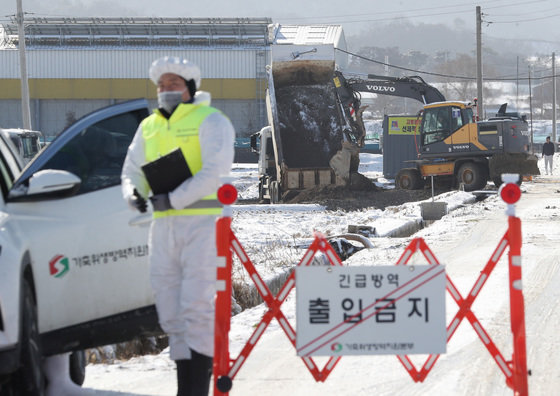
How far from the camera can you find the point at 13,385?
5.35 metres

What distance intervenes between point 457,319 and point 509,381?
429mm

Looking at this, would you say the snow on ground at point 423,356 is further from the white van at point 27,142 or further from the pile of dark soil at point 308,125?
the pile of dark soil at point 308,125

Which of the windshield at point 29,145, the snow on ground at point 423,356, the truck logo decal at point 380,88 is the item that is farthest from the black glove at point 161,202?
the truck logo decal at point 380,88

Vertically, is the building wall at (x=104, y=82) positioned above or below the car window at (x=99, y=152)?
above

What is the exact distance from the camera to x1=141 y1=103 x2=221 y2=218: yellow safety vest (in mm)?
5184

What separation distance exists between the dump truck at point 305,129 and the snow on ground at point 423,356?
33.4 feet

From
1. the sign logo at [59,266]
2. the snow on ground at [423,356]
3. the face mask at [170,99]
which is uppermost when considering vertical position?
the face mask at [170,99]

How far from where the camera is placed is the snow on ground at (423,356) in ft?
20.0

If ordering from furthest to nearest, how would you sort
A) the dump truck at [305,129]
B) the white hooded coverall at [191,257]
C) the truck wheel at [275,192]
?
1. the truck wheel at [275,192]
2. the dump truck at [305,129]
3. the white hooded coverall at [191,257]

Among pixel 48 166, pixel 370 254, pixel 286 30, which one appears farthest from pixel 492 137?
pixel 286 30

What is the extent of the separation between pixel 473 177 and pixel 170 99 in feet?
87.6

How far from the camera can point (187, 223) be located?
16.9 feet

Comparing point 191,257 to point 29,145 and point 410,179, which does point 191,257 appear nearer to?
point 29,145

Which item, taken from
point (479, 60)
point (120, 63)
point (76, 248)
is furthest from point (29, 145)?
point (120, 63)
